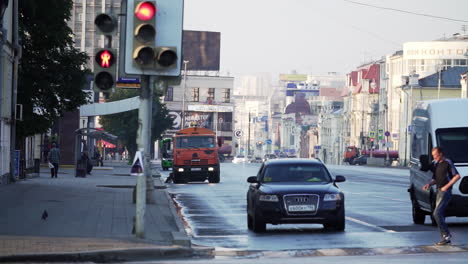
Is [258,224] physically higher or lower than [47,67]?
lower

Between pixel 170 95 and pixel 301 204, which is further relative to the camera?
pixel 170 95

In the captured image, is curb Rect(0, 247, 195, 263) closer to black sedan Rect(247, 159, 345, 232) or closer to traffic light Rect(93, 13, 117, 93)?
traffic light Rect(93, 13, 117, 93)

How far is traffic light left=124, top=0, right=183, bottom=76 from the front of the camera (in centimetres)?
1695

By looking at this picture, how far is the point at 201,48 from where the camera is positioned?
15838 centimetres

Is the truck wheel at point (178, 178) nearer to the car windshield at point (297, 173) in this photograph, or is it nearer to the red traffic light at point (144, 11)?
the car windshield at point (297, 173)

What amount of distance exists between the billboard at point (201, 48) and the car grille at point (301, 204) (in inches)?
5389

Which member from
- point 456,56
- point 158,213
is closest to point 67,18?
point 158,213

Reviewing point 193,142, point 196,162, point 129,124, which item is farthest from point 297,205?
point 129,124

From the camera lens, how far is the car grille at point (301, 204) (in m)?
20.9

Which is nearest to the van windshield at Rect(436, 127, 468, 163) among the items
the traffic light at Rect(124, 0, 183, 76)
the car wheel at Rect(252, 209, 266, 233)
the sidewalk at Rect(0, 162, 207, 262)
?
the car wheel at Rect(252, 209, 266, 233)

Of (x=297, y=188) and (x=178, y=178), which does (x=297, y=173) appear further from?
(x=178, y=178)

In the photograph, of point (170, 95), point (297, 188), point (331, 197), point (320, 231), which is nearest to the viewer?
point (331, 197)

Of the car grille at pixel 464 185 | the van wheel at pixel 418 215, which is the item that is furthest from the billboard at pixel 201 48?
the car grille at pixel 464 185

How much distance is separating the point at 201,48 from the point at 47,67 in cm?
11339
